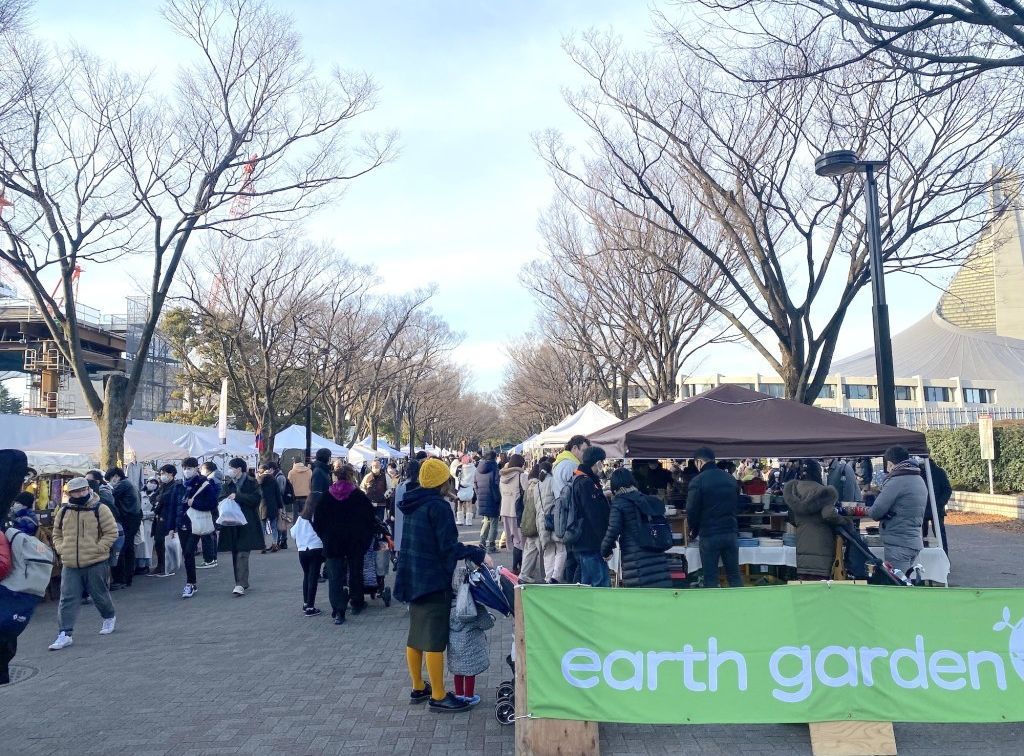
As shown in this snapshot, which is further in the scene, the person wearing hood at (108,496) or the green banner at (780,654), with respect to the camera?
the person wearing hood at (108,496)

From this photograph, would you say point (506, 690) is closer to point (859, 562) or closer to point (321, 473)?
point (859, 562)

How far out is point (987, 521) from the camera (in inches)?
709

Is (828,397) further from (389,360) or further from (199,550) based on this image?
(199,550)

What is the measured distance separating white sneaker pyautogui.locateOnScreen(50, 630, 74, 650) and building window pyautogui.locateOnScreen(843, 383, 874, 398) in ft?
248

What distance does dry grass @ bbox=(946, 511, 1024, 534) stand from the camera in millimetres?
16641

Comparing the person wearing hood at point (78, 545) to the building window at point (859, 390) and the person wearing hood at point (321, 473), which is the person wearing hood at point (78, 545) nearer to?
the person wearing hood at point (321, 473)

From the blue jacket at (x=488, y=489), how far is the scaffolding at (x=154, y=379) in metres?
32.2

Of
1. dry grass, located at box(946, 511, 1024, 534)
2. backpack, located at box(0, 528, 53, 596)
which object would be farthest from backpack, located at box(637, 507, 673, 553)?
dry grass, located at box(946, 511, 1024, 534)

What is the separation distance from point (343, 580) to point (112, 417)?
869cm

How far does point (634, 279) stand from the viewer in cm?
2156

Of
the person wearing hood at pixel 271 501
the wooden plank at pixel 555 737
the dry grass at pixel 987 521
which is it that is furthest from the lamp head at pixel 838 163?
the person wearing hood at pixel 271 501

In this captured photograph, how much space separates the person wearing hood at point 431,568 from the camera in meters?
5.55

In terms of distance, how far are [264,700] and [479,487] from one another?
827 cm

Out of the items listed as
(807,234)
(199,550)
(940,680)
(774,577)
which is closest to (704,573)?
(774,577)
